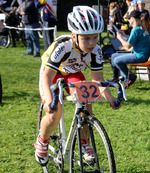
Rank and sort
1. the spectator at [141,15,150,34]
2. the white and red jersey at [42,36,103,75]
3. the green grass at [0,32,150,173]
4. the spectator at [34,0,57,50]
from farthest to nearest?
the spectator at [34,0,57,50] < the spectator at [141,15,150,34] < the green grass at [0,32,150,173] < the white and red jersey at [42,36,103,75]

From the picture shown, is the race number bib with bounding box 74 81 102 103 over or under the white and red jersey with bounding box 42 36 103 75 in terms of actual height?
under

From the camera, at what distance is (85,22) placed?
283 cm

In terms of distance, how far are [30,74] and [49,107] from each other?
6990 mm

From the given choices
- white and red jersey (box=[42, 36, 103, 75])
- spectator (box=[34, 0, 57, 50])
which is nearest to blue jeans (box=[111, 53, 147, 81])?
white and red jersey (box=[42, 36, 103, 75])

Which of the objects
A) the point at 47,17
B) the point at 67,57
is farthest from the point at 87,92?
the point at 47,17

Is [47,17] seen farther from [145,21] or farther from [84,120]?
[84,120]

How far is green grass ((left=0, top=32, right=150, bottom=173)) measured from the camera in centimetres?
410

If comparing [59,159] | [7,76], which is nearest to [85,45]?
[59,159]

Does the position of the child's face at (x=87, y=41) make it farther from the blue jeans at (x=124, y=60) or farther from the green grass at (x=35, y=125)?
the blue jeans at (x=124, y=60)

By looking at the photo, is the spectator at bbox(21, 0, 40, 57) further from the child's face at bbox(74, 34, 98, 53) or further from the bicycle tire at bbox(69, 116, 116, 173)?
the bicycle tire at bbox(69, 116, 116, 173)

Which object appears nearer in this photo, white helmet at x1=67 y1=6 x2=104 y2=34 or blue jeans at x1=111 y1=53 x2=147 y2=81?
white helmet at x1=67 y1=6 x2=104 y2=34

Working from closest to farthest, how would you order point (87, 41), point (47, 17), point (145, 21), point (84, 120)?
point (84, 120) → point (87, 41) → point (145, 21) → point (47, 17)

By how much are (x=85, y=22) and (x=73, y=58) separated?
48 cm

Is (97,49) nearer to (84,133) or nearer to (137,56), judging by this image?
(84,133)
